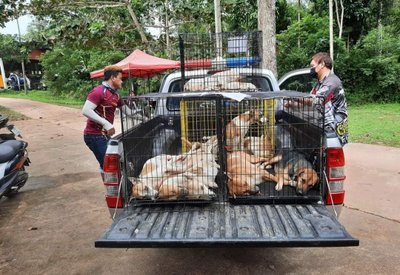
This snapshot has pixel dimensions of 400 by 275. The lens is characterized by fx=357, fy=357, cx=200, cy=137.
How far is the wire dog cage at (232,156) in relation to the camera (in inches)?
112

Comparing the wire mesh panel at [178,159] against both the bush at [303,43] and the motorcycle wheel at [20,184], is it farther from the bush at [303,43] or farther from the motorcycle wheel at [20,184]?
the bush at [303,43]

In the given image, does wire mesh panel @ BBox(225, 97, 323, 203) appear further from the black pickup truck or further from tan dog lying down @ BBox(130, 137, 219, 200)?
tan dog lying down @ BBox(130, 137, 219, 200)

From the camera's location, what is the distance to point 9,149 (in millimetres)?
4691

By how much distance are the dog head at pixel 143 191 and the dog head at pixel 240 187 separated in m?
0.61

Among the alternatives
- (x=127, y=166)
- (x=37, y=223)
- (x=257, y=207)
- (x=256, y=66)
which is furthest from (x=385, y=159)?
(x=37, y=223)

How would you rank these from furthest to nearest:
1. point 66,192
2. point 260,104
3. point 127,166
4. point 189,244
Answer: point 66,192 → point 260,104 → point 127,166 → point 189,244

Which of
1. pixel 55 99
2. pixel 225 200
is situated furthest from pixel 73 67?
pixel 225 200

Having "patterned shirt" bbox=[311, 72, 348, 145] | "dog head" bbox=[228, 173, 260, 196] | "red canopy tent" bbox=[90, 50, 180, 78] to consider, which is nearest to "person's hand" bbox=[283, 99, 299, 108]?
"patterned shirt" bbox=[311, 72, 348, 145]

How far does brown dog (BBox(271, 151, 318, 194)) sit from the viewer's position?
2891mm

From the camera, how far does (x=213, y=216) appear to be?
8.85 feet

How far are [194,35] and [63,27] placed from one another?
1166 centimetres

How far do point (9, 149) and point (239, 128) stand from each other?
3197 millimetres

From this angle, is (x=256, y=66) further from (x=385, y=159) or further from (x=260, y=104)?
(x=385, y=159)

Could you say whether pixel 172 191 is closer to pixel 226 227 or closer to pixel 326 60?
pixel 226 227
